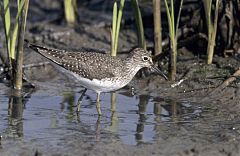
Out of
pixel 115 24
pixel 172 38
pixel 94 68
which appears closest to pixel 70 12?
pixel 115 24

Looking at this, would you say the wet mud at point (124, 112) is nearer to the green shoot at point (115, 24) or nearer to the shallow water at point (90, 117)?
the shallow water at point (90, 117)

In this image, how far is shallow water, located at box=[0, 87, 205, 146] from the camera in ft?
28.0

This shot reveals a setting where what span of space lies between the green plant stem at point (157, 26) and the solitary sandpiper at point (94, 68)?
86 cm

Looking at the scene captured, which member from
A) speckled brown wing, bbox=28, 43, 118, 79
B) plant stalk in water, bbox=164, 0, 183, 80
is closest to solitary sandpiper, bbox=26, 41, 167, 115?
speckled brown wing, bbox=28, 43, 118, 79

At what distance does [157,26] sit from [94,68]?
1.36 m

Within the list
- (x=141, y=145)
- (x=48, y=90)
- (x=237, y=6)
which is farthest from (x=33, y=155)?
(x=237, y=6)

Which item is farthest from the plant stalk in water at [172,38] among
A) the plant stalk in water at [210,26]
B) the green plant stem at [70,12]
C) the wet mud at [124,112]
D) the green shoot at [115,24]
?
the green plant stem at [70,12]

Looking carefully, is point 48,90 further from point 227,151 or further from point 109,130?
point 227,151

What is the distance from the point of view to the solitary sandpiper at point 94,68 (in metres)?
9.72

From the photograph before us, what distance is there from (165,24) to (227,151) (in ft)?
16.5

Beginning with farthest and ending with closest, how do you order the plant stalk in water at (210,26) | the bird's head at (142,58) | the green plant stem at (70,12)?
the green plant stem at (70,12), the plant stalk in water at (210,26), the bird's head at (142,58)

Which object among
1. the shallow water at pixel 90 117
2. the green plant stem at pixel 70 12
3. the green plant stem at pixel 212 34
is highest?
the green plant stem at pixel 70 12

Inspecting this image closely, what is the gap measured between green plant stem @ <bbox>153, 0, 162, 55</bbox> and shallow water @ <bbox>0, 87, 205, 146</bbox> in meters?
0.88

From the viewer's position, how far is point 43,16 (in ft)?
47.2
